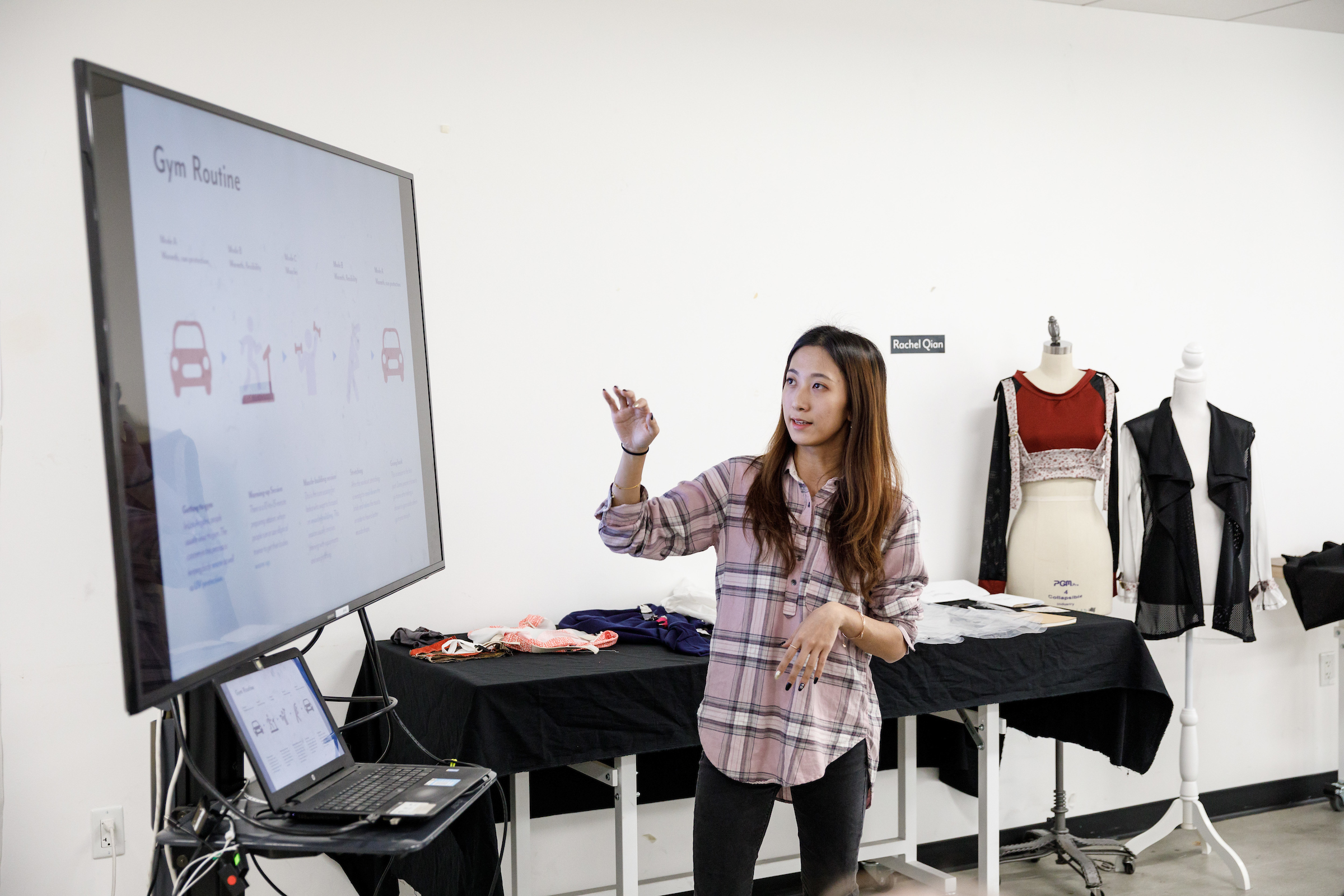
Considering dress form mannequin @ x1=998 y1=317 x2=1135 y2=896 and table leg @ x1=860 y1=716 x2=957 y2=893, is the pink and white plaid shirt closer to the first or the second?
table leg @ x1=860 y1=716 x2=957 y2=893

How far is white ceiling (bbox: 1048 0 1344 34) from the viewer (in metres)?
3.61

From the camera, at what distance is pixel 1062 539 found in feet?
10.5

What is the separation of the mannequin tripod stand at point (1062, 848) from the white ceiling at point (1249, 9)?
8.37 ft

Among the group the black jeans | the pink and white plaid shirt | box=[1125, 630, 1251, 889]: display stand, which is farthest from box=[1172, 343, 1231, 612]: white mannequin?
the black jeans

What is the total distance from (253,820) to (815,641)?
2.73ft

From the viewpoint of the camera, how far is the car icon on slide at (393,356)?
1725 millimetres

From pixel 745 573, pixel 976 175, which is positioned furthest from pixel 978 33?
pixel 745 573

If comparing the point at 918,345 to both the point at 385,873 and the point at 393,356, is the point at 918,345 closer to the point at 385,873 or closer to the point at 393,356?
the point at 393,356

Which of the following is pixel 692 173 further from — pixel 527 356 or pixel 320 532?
pixel 320 532

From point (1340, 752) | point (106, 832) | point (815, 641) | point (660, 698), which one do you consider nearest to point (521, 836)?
point (660, 698)

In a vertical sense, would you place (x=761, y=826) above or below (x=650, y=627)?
below

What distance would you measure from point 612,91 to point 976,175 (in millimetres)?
1301

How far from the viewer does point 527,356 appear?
292cm

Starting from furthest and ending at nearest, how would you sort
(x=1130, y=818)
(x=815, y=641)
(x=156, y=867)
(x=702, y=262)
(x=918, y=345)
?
(x=1130, y=818) → (x=918, y=345) → (x=702, y=262) → (x=815, y=641) → (x=156, y=867)
